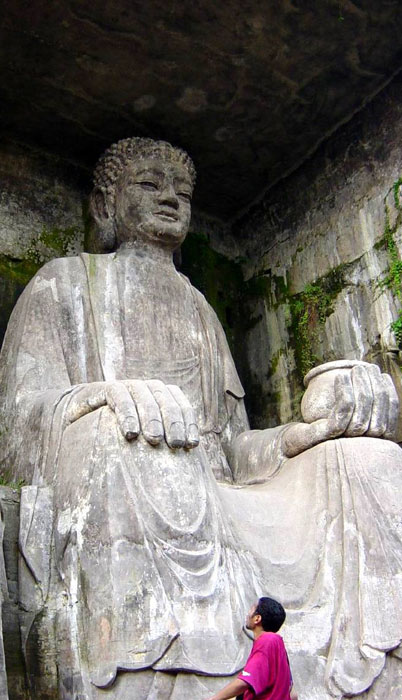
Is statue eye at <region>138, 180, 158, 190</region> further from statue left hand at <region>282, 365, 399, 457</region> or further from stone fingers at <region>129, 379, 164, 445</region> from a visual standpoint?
stone fingers at <region>129, 379, 164, 445</region>

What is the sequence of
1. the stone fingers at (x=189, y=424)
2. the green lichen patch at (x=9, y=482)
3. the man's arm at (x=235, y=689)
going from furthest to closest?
the green lichen patch at (x=9, y=482) < the stone fingers at (x=189, y=424) < the man's arm at (x=235, y=689)

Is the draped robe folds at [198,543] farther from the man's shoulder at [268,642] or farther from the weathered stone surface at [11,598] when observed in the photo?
the man's shoulder at [268,642]

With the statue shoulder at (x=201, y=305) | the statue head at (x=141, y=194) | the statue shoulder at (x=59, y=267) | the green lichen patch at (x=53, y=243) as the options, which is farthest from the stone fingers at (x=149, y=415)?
the green lichen patch at (x=53, y=243)

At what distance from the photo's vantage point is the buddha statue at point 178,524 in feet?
13.8

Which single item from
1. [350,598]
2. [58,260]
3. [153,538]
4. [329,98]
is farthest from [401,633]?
[329,98]

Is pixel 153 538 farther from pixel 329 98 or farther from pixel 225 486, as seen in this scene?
pixel 329 98

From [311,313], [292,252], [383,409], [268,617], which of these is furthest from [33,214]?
[268,617]

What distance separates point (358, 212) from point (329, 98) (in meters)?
0.83

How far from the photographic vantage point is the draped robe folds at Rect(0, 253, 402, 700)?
13.8ft

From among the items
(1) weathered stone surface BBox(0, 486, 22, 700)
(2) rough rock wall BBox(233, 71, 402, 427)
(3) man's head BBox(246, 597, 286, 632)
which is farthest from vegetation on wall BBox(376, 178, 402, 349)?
(3) man's head BBox(246, 597, 286, 632)

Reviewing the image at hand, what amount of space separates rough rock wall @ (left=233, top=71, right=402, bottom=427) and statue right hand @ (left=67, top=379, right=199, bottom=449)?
2148 millimetres

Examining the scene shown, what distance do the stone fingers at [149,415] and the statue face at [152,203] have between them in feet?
7.07

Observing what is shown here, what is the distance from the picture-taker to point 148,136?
729 cm

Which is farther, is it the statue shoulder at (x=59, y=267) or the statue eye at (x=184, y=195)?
the statue eye at (x=184, y=195)
